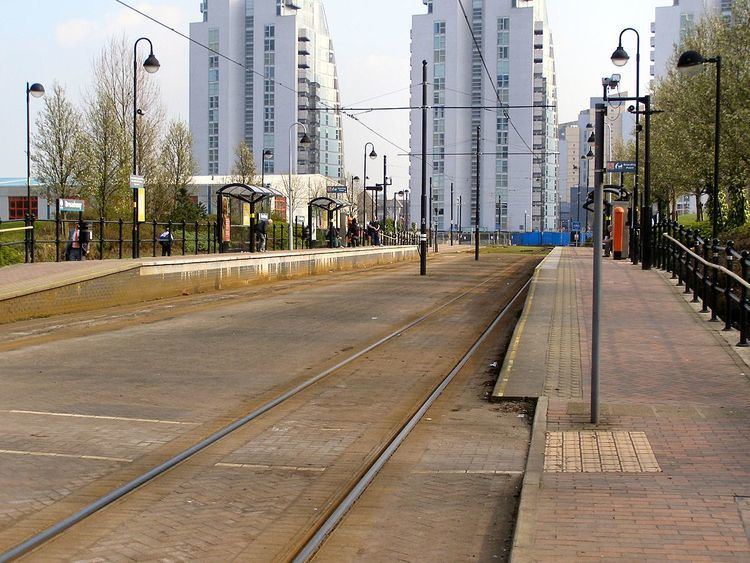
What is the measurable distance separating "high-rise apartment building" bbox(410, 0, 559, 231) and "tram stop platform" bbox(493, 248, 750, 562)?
10446 cm

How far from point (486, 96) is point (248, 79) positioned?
29587mm

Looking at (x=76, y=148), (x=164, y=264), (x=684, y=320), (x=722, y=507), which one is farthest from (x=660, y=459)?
(x=76, y=148)

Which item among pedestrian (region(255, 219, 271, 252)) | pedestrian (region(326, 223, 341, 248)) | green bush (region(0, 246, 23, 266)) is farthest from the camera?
pedestrian (region(326, 223, 341, 248))

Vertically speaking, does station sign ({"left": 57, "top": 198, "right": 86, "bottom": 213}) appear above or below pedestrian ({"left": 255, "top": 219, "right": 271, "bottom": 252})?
above

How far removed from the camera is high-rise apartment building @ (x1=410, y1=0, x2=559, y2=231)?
11925 cm

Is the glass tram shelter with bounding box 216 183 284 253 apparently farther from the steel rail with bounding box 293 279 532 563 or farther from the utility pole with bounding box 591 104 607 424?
the utility pole with bounding box 591 104 607 424

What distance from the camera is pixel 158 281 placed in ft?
77.8

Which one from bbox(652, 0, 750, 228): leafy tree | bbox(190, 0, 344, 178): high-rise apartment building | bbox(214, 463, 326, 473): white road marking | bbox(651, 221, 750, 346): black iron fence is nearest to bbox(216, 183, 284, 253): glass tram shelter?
bbox(651, 221, 750, 346): black iron fence

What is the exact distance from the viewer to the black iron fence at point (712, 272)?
1411 centimetres

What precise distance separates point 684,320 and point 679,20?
13111 centimetres

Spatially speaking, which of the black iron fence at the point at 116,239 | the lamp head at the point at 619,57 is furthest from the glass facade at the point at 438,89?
the lamp head at the point at 619,57

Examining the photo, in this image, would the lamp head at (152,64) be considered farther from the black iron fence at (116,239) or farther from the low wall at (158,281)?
the low wall at (158,281)

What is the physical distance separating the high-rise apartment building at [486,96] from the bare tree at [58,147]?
75.2m

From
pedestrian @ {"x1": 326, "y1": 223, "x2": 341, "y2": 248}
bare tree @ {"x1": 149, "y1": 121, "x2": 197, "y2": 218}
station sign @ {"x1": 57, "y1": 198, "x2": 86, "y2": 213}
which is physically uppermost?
bare tree @ {"x1": 149, "y1": 121, "x2": 197, "y2": 218}
